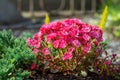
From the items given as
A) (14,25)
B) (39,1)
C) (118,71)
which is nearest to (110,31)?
(14,25)

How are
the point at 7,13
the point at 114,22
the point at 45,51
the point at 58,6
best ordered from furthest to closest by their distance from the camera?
the point at 58,6, the point at 7,13, the point at 114,22, the point at 45,51

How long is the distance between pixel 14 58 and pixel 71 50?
1.80ft

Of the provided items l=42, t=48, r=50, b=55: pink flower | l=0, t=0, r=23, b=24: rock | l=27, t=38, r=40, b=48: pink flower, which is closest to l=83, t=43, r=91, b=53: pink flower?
l=42, t=48, r=50, b=55: pink flower

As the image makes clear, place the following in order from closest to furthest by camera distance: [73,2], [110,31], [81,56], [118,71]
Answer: [81,56]
[118,71]
[110,31]
[73,2]

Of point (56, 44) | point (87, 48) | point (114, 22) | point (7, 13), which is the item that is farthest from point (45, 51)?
point (7, 13)

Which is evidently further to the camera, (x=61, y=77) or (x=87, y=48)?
(x=61, y=77)

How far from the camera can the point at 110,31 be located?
26.3ft

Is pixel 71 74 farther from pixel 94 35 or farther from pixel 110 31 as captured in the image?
pixel 110 31

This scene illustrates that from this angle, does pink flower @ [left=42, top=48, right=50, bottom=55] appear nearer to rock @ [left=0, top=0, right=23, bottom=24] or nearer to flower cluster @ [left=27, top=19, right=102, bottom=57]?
flower cluster @ [left=27, top=19, right=102, bottom=57]

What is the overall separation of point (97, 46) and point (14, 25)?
5.00 m

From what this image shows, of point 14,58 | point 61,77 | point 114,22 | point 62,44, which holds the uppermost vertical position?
point 114,22

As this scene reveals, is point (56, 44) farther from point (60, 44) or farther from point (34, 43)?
point (34, 43)

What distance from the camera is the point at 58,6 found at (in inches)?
485

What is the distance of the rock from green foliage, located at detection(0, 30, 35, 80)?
449 centimetres
